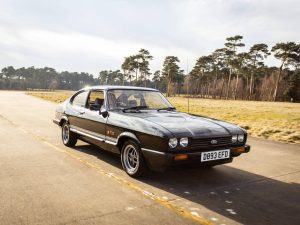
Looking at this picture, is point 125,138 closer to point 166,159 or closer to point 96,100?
point 166,159

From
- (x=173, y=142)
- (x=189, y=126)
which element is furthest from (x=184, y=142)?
(x=189, y=126)

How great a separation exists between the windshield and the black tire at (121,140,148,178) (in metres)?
0.89

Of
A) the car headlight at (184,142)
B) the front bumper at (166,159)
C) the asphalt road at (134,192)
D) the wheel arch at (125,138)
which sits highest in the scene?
the car headlight at (184,142)

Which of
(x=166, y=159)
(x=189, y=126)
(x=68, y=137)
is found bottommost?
(x=68, y=137)

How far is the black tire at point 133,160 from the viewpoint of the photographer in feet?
15.3

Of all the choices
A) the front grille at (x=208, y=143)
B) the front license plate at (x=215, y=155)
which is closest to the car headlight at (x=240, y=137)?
the front grille at (x=208, y=143)

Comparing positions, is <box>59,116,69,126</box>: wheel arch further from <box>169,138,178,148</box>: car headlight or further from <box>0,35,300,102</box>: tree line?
<box>0,35,300,102</box>: tree line

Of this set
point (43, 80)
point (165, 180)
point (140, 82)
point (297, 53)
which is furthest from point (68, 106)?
point (43, 80)

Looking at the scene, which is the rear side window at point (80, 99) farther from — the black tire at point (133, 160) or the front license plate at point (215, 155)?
the front license plate at point (215, 155)

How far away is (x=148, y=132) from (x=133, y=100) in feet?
4.61

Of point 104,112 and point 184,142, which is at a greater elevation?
point 104,112

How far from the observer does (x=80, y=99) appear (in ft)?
22.6

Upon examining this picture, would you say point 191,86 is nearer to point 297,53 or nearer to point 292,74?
point 292,74

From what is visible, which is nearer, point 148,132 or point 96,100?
point 148,132
